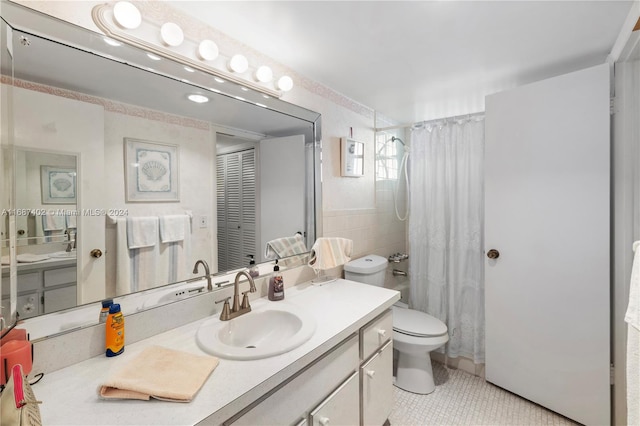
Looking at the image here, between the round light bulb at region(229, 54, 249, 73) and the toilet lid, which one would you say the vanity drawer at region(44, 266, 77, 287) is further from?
the toilet lid

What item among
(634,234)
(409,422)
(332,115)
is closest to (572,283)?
(634,234)

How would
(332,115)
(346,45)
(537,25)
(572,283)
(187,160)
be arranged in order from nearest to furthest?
(187,160)
(537,25)
(346,45)
(572,283)
(332,115)

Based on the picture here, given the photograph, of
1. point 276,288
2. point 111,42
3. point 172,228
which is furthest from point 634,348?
point 111,42

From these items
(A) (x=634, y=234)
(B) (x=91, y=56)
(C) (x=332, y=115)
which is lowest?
(A) (x=634, y=234)

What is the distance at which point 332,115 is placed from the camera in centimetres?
209

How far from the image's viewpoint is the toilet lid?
196 centimetres

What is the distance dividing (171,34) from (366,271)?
1.78 m

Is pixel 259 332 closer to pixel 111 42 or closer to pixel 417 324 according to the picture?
pixel 417 324

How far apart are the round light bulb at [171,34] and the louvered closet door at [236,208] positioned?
0.51 m

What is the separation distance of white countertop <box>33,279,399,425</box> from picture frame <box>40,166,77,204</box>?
57 centimetres

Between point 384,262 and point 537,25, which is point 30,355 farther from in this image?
point 537,25

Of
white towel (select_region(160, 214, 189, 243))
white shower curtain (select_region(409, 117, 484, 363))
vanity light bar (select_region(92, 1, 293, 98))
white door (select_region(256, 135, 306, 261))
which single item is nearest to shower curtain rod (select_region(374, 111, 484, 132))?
white shower curtain (select_region(409, 117, 484, 363))

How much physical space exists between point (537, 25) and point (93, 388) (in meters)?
2.36

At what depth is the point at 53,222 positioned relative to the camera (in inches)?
36.6
